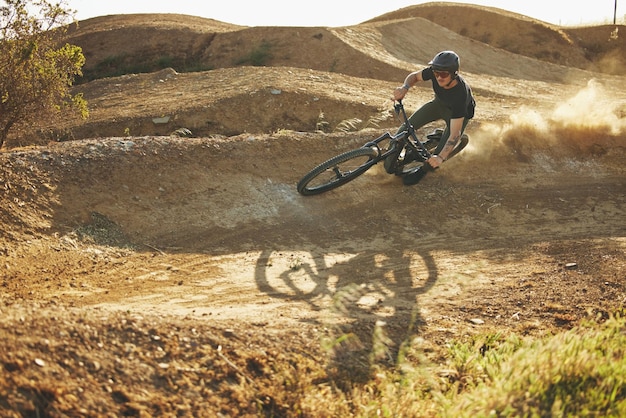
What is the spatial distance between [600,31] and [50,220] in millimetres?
40346

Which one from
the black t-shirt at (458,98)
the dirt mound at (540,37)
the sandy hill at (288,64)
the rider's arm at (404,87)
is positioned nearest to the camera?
the black t-shirt at (458,98)

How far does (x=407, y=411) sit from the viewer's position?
504 centimetres

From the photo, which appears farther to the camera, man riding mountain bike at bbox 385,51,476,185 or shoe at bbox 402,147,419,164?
shoe at bbox 402,147,419,164

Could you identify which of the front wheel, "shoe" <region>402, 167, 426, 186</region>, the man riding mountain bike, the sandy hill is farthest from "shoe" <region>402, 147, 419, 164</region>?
the sandy hill

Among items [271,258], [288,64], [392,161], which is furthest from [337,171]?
[288,64]

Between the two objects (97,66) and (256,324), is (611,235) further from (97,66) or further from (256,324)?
(97,66)

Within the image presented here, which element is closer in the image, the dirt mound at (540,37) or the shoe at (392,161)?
the shoe at (392,161)

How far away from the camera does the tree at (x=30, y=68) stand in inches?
457

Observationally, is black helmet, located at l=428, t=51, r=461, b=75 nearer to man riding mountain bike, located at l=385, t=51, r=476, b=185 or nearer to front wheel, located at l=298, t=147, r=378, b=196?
man riding mountain bike, located at l=385, t=51, r=476, b=185

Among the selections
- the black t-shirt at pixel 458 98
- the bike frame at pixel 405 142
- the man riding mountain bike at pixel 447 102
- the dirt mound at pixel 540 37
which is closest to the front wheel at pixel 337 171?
the bike frame at pixel 405 142

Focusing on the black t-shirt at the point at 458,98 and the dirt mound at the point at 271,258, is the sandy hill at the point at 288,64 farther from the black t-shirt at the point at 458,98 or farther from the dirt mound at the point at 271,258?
the black t-shirt at the point at 458,98

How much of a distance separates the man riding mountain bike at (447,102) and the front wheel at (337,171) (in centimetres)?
55

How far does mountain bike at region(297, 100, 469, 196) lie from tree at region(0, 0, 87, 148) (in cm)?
590

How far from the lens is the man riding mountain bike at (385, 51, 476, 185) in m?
8.96
